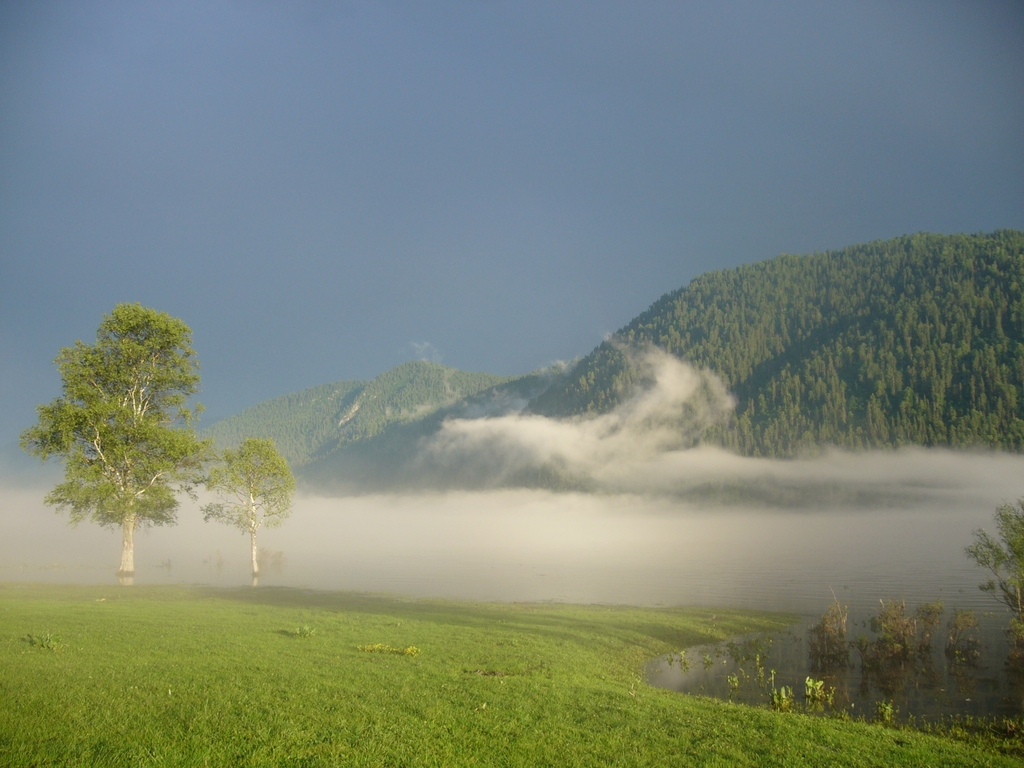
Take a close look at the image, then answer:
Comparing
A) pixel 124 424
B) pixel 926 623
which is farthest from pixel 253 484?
A: pixel 926 623

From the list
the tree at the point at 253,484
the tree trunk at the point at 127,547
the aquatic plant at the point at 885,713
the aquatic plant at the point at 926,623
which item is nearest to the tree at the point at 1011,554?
the aquatic plant at the point at 926,623

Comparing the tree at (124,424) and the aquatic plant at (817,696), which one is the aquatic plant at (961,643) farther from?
the tree at (124,424)

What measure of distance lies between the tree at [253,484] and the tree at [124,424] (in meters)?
5.65

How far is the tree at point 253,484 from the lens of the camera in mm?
54969

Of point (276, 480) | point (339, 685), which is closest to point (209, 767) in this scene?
point (339, 685)

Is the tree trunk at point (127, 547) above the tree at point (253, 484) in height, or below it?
below

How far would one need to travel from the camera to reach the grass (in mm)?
11477

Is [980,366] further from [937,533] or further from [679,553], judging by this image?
[679,553]

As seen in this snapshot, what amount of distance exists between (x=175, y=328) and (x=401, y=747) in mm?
44768

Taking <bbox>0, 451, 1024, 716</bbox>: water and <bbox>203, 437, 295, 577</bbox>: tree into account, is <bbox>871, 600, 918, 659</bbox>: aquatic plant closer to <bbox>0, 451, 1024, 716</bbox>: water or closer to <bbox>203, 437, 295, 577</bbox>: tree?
<bbox>0, 451, 1024, 716</bbox>: water

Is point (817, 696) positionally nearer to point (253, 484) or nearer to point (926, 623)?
point (926, 623)

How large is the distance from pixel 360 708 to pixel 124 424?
134ft

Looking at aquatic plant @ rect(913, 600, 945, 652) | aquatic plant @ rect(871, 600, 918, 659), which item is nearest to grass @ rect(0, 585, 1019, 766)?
aquatic plant @ rect(871, 600, 918, 659)

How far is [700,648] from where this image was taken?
30984 millimetres
